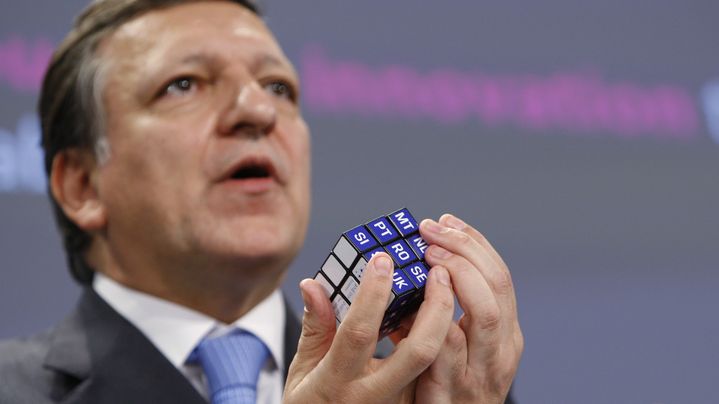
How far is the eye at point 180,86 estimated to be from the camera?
1.47m

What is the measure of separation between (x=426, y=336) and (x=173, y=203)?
62 centimetres

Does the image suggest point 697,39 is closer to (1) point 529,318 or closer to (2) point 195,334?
(1) point 529,318

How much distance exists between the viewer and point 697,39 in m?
2.68

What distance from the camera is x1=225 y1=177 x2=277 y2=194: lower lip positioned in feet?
4.59

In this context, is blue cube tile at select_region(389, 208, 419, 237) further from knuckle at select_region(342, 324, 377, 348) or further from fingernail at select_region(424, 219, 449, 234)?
knuckle at select_region(342, 324, 377, 348)

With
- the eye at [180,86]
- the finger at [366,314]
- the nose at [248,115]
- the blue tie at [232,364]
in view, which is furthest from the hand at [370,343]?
the eye at [180,86]

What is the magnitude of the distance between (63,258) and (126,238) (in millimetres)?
641

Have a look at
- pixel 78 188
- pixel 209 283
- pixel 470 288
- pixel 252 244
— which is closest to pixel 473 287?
pixel 470 288

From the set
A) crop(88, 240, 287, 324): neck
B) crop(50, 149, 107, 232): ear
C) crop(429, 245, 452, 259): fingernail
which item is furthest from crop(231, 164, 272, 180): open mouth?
crop(429, 245, 452, 259): fingernail

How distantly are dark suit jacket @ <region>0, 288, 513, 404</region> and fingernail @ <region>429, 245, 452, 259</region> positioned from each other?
44 centimetres

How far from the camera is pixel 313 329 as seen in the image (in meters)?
0.99

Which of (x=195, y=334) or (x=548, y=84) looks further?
(x=548, y=84)

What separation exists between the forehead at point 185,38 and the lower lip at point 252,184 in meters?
0.21

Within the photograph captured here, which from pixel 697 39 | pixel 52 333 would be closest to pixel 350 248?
pixel 52 333
